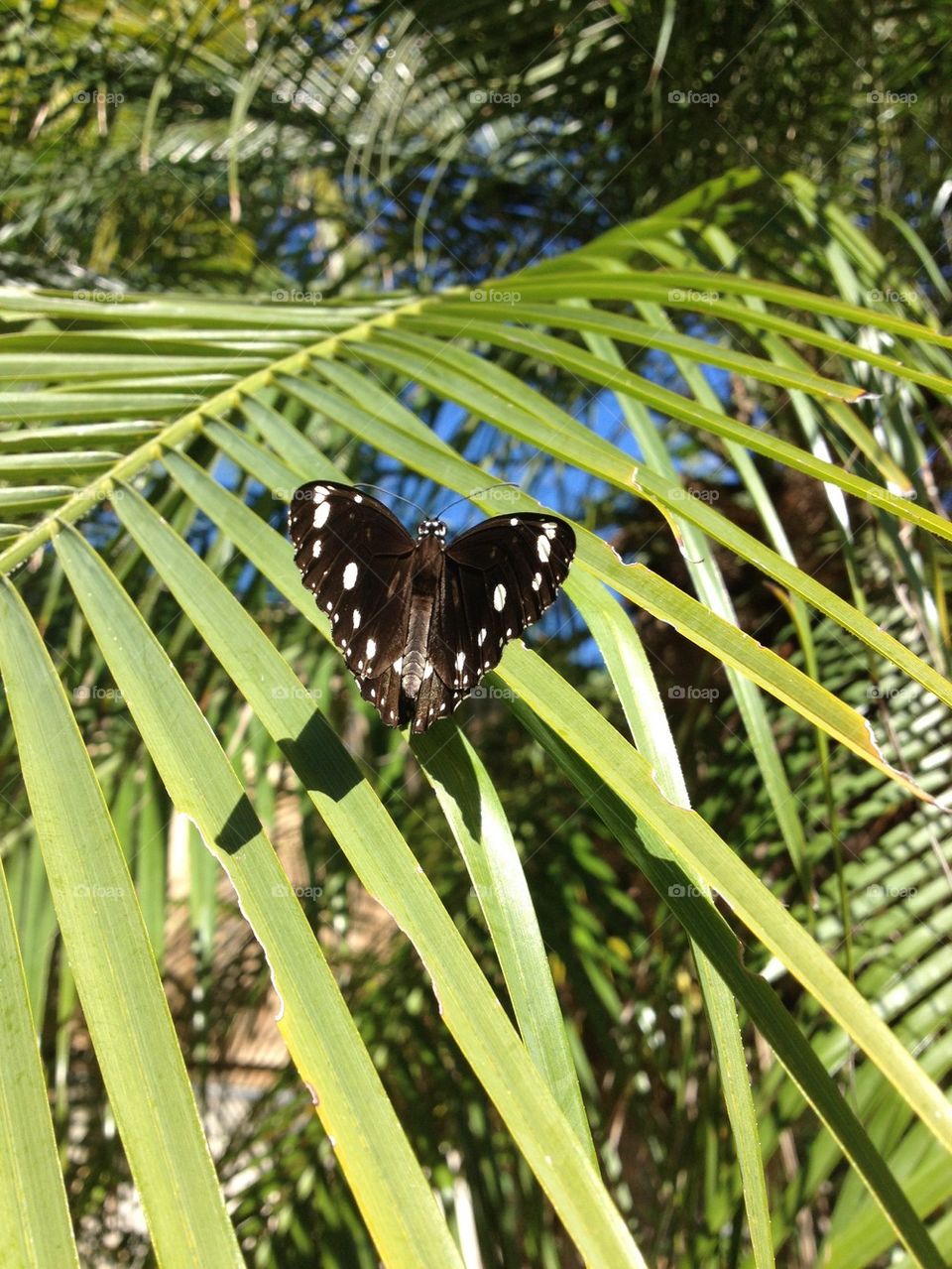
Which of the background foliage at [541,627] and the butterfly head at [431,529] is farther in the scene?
the butterfly head at [431,529]

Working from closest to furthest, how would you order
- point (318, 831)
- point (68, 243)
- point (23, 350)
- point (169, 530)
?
point (169, 530) → point (23, 350) → point (318, 831) → point (68, 243)

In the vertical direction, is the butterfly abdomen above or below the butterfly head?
below

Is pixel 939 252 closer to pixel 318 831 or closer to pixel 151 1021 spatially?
pixel 318 831

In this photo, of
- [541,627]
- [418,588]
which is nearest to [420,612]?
[418,588]

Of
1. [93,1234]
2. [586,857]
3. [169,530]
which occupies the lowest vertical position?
[93,1234]

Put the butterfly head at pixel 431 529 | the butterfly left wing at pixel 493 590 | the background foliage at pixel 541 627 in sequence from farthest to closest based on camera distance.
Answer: the butterfly head at pixel 431 529 < the butterfly left wing at pixel 493 590 < the background foliage at pixel 541 627

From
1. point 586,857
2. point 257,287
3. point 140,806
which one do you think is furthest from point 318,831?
point 257,287

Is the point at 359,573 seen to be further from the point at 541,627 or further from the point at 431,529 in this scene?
the point at 541,627

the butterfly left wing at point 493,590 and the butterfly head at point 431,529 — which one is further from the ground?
the butterfly head at point 431,529
